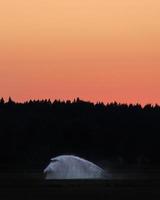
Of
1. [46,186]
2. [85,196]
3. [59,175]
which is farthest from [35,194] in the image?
[59,175]

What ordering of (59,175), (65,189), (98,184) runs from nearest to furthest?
(65,189) < (98,184) < (59,175)

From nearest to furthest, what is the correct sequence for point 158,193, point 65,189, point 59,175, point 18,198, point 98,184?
point 18,198, point 158,193, point 65,189, point 98,184, point 59,175

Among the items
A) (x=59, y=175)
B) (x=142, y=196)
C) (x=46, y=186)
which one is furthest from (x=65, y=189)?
(x=59, y=175)

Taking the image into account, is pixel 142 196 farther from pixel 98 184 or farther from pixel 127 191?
pixel 98 184

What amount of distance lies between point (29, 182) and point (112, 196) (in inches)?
1081

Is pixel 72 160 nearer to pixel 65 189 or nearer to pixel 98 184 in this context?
pixel 98 184

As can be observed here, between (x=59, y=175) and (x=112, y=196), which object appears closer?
(x=112, y=196)

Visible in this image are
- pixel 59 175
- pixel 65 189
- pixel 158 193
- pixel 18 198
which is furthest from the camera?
pixel 59 175

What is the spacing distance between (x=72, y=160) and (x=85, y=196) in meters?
52.5

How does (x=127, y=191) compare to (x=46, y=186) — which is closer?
(x=127, y=191)

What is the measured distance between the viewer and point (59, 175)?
146m

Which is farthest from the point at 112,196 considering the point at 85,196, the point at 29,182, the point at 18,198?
the point at 29,182

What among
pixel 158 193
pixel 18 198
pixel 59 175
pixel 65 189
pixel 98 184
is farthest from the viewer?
pixel 59 175

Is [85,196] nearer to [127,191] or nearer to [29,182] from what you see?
[127,191]
